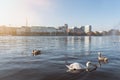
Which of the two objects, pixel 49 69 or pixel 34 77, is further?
pixel 49 69

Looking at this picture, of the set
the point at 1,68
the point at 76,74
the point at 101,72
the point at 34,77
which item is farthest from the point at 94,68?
the point at 1,68

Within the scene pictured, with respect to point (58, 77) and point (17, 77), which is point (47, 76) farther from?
point (17, 77)

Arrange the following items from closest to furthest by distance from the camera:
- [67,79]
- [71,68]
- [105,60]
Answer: [67,79]
[71,68]
[105,60]

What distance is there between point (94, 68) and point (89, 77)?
17.8 feet

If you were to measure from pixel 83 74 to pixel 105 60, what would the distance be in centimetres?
1151

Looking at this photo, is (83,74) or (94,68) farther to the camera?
(94,68)

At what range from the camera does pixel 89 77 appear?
24.8 metres

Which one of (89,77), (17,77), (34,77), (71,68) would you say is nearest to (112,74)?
(89,77)

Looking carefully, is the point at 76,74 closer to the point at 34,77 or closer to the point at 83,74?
the point at 83,74

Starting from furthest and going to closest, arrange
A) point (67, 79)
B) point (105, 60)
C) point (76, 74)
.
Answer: point (105, 60)
point (76, 74)
point (67, 79)

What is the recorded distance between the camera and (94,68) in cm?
3000

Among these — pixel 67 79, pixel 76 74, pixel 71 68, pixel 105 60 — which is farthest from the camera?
pixel 105 60

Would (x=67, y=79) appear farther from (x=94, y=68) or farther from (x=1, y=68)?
(x=1, y=68)

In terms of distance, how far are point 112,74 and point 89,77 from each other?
353cm
